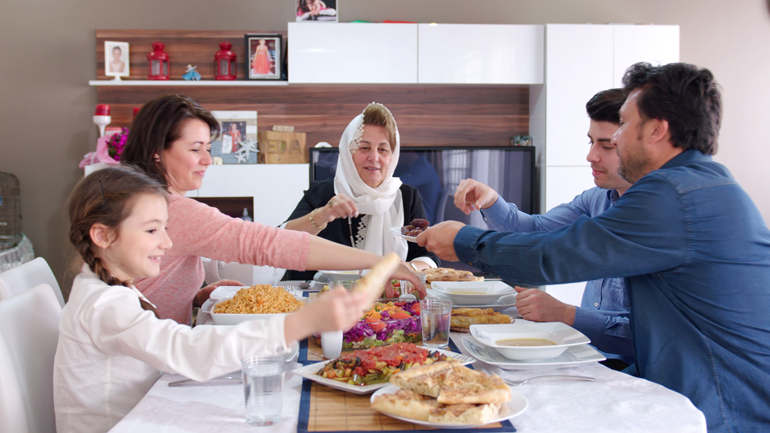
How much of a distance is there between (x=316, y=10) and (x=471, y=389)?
3377 mm

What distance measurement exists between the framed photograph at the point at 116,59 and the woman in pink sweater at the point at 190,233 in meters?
2.63

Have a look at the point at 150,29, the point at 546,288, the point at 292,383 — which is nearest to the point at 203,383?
the point at 292,383

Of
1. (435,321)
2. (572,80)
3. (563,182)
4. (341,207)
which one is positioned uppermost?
(572,80)

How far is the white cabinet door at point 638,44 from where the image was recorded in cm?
384

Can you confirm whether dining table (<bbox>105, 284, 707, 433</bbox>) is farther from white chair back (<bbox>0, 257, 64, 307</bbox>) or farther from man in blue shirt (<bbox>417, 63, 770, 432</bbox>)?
white chair back (<bbox>0, 257, 64, 307</bbox>)

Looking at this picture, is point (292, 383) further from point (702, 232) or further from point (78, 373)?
point (702, 232)

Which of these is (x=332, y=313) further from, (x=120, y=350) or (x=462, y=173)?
(x=462, y=173)

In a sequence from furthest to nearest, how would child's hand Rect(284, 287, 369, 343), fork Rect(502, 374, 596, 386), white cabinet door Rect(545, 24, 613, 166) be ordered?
1. white cabinet door Rect(545, 24, 613, 166)
2. fork Rect(502, 374, 596, 386)
3. child's hand Rect(284, 287, 369, 343)

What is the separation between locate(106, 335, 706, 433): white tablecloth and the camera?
90 cm

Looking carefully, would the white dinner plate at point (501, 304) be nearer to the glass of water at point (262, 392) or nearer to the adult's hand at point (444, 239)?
the adult's hand at point (444, 239)

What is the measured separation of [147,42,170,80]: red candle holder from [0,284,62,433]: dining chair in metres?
2.77

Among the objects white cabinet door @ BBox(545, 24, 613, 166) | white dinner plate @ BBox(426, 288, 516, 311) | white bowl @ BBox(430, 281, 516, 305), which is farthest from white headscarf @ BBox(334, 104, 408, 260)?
white cabinet door @ BBox(545, 24, 613, 166)

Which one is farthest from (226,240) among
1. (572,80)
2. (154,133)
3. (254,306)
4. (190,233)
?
(572,80)

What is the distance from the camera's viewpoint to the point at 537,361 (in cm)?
118
